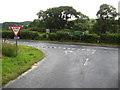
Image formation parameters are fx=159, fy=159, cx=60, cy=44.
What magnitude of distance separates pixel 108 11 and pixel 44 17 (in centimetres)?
2139

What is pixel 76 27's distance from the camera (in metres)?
42.9

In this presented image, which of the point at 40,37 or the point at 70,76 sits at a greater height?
the point at 40,37

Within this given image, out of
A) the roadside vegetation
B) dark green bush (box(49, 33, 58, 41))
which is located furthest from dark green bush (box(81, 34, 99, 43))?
dark green bush (box(49, 33, 58, 41))

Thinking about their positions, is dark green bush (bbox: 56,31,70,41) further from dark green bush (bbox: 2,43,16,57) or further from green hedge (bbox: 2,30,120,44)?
dark green bush (bbox: 2,43,16,57)

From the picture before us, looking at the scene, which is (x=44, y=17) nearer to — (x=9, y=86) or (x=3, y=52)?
(x=3, y=52)

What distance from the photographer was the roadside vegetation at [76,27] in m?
26.2

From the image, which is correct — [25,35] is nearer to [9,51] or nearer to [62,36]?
[62,36]

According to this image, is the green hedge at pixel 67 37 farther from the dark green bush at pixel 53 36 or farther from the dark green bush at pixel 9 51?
the dark green bush at pixel 9 51

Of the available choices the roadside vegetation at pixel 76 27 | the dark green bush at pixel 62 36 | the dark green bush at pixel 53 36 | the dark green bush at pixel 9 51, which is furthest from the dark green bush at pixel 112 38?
the dark green bush at pixel 9 51

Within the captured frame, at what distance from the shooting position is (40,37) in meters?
31.5

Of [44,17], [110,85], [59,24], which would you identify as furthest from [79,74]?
[44,17]

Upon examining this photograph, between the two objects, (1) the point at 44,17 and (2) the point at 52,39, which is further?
(1) the point at 44,17

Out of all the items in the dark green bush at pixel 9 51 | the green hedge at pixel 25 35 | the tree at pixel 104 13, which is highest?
the tree at pixel 104 13

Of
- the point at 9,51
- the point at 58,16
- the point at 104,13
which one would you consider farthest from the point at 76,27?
the point at 9,51
